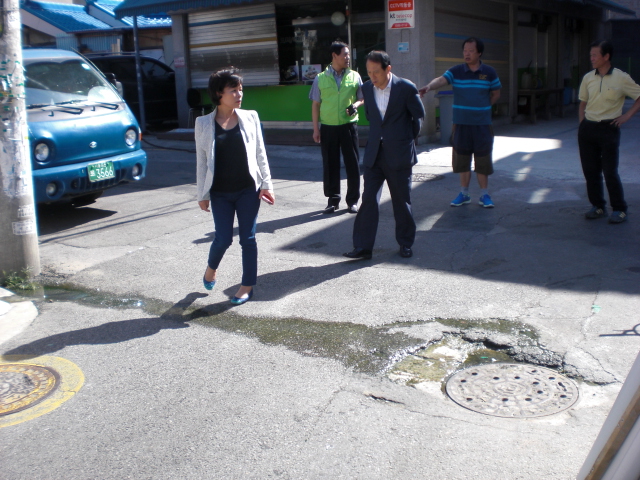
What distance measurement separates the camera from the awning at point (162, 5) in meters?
13.5

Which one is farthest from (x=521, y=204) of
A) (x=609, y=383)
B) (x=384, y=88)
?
(x=609, y=383)

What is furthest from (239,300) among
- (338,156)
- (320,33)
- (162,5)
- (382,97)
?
(162,5)

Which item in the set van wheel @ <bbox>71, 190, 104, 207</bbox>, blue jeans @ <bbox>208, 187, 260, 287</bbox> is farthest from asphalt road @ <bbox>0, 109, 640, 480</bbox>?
van wheel @ <bbox>71, 190, 104, 207</bbox>

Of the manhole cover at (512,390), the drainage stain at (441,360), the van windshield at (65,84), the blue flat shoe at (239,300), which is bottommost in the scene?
the manhole cover at (512,390)

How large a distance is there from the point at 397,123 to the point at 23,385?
3615 millimetres

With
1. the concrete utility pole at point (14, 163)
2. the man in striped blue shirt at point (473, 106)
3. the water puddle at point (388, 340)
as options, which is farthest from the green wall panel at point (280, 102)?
the water puddle at point (388, 340)

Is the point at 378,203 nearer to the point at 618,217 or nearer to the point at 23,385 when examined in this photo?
the point at 618,217

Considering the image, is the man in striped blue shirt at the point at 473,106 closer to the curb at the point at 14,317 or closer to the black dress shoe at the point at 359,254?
the black dress shoe at the point at 359,254

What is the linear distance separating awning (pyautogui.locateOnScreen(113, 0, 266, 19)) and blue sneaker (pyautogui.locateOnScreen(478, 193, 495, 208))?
26.2ft

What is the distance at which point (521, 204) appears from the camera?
7820 mm

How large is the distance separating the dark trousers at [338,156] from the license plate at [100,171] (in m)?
2.56

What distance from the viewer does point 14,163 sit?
18.5 feet

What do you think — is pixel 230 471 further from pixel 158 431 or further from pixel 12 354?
pixel 12 354

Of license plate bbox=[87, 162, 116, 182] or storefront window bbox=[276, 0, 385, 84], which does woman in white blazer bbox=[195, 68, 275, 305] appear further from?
storefront window bbox=[276, 0, 385, 84]
